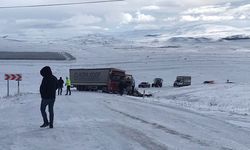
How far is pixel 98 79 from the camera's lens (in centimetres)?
5216

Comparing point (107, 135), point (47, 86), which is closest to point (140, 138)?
point (107, 135)

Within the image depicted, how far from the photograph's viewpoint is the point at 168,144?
12242mm

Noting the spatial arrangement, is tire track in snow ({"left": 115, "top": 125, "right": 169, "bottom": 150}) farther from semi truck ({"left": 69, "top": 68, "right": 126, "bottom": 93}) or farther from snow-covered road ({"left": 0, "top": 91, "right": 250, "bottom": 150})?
semi truck ({"left": 69, "top": 68, "right": 126, "bottom": 93})

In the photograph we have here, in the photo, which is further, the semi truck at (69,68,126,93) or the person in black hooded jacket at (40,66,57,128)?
the semi truck at (69,68,126,93)

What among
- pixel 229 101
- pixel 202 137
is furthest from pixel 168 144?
pixel 229 101

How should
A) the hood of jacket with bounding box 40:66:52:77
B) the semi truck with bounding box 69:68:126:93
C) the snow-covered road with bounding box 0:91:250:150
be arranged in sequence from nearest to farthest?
1. the snow-covered road with bounding box 0:91:250:150
2. the hood of jacket with bounding box 40:66:52:77
3. the semi truck with bounding box 69:68:126:93

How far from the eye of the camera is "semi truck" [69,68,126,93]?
50.8 m

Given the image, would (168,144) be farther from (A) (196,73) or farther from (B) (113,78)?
A: (A) (196,73)

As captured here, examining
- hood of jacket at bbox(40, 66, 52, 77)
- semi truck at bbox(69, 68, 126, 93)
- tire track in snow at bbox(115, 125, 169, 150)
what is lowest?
tire track in snow at bbox(115, 125, 169, 150)

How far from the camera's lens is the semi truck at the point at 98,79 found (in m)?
50.8

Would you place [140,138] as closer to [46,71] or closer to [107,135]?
[107,135]

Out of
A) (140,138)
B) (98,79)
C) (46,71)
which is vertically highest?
(46,71)

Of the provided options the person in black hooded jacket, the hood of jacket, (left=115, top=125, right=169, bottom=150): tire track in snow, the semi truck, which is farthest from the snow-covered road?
the semi truck

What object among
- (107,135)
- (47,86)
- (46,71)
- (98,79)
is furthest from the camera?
Answer: (98,79)
